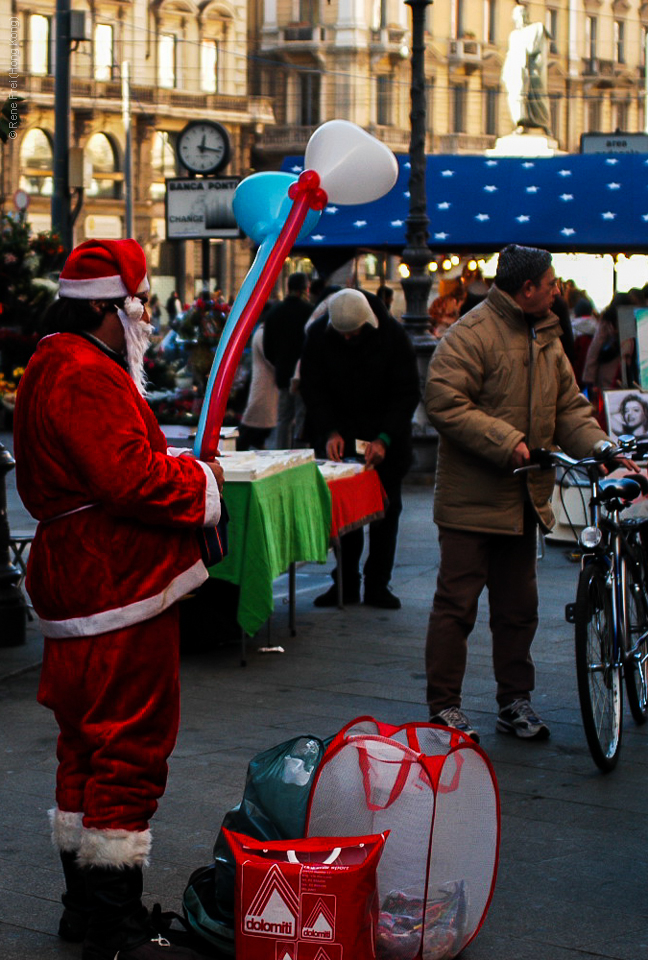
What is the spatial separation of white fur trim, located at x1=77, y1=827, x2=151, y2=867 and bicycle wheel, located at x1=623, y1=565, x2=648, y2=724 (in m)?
2.68

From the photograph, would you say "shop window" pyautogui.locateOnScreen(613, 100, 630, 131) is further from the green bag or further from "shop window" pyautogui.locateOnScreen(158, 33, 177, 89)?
the green bag

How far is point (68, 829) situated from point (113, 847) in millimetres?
171

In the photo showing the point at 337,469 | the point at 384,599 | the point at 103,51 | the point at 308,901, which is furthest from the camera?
the point at 103,51

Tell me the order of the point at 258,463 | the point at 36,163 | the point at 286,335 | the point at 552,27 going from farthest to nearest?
1. the point at 552,27
2. the point at 36,163
3. the point at 286,335
4. the point at 258,463

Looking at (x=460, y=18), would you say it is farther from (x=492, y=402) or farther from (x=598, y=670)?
(x=598, y=670)

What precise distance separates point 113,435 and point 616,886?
78.3 inches

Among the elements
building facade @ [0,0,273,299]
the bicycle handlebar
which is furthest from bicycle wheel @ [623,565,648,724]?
building facade @ [0,0,273,299]

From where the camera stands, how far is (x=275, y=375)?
14.4 metres

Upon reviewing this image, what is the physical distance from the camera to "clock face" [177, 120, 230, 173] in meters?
14.1

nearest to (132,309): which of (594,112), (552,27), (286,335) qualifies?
(286,335)

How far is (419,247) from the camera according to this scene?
607 inches

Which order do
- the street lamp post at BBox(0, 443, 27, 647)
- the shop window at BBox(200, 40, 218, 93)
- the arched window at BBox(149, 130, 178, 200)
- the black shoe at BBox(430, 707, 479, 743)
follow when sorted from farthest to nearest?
the shop window at BBox(200, 40, 218, 93) → the arched window at BBox(149, 130, 178, 200) → the street lamp post at BBox(0, 443, 27, 647) → the black shoe at BBox(430, 707, 479, 743)

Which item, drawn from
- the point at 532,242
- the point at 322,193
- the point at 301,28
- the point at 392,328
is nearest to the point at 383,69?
the point at 301,28

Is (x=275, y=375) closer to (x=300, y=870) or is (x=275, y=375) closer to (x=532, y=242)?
(x=532, y=242)
